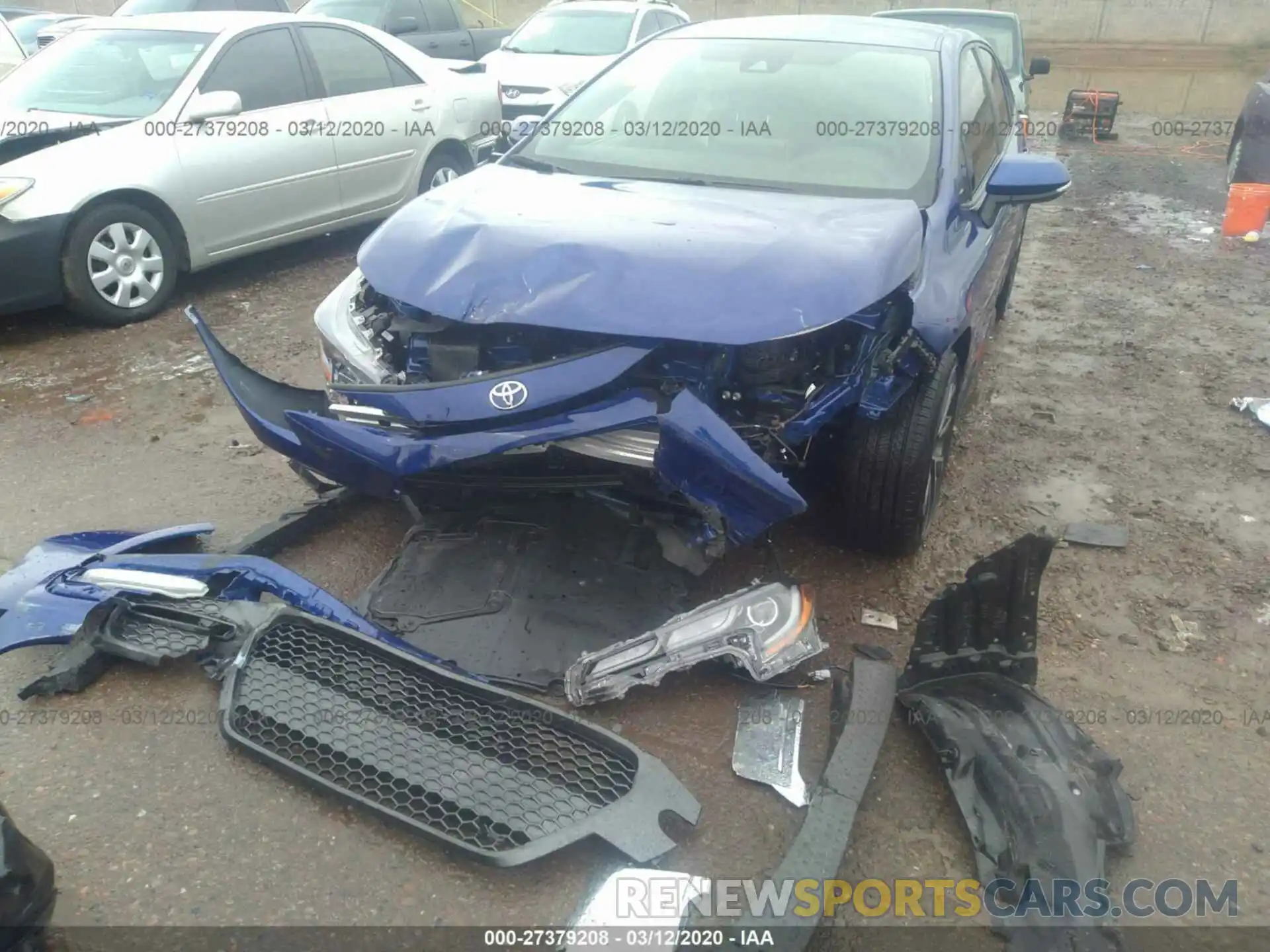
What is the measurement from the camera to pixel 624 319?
237 centimetres

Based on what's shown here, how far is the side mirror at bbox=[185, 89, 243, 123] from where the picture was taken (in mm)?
5367

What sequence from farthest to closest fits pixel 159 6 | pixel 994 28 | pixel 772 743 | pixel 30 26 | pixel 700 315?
pixel 30 26, pixel 159 6, pixel 994 28, pixel 772 743, pixel 700 315

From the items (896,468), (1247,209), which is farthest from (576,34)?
(896,468)

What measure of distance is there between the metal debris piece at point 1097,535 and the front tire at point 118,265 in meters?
5.22

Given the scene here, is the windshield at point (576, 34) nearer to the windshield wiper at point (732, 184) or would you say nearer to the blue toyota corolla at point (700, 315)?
the blue toyota corolla at point (700, 315)

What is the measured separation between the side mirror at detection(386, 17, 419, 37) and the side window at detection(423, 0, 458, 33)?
19.6 inches

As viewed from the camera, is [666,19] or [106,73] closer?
[106,73]

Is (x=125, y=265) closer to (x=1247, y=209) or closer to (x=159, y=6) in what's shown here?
(x=159, y=6)

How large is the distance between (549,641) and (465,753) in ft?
1.51

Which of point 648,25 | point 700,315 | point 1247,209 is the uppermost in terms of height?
point 700,315

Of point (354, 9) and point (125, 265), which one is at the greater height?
point (354, 9)

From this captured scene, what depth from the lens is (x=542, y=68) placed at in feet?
28.8

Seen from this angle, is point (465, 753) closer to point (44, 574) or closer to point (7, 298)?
point (44, 574)

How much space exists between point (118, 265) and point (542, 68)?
16.4 feet
